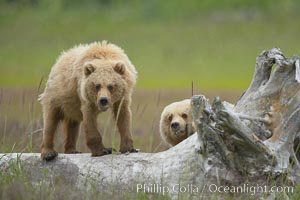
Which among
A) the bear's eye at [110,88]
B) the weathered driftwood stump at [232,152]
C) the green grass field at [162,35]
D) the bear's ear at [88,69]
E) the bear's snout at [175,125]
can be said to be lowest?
the weathered driftwood stump at [232,152]

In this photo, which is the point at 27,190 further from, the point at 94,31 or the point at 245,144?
the point at 94,31

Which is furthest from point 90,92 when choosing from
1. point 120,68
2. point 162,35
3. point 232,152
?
point 162,35

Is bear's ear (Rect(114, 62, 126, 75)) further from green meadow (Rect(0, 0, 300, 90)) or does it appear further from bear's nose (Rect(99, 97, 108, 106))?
green meadow (Rect(0, 0, 300, 90))

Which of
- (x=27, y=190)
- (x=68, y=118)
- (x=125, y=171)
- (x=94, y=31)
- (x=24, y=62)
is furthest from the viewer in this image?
(x=94, y=31)

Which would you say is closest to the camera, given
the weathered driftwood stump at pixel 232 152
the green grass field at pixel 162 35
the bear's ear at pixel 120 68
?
the weathered driftwood stump at pixel 232 152

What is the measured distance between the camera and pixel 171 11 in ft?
128

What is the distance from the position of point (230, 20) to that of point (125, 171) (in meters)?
29.5

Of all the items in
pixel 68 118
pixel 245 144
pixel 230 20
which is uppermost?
pixel 230 20

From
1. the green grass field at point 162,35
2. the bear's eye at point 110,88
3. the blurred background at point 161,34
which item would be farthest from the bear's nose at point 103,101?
the blurred background at point 161,34

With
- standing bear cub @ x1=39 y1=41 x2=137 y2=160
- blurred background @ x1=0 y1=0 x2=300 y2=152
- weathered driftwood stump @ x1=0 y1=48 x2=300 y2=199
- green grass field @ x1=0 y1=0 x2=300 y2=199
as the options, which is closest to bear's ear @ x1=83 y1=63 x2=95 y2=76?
standing bear cub @ x1=39 y1=41 x2=137 y2=160

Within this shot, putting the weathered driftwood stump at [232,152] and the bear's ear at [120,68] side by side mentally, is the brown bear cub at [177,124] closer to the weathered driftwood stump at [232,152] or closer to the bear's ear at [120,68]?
the bear's ear at [120,68]

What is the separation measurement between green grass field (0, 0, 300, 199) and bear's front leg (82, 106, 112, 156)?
18.5 metres

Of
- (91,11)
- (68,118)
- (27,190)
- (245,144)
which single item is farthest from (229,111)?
(91,11)

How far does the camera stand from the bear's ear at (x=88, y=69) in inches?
374
